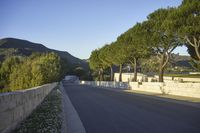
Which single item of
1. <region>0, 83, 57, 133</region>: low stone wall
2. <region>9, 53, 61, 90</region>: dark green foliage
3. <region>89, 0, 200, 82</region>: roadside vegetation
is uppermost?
<region>89, 0, 200, 82</region>: roadside vegetation

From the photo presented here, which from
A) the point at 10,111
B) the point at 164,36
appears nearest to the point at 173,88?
the point at 164,36

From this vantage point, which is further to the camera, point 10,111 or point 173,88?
point 173,88

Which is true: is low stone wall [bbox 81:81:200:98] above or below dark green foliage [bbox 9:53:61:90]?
below

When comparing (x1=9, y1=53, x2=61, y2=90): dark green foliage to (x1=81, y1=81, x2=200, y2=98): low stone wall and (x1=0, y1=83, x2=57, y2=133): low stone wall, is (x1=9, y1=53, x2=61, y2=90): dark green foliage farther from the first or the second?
(x1=0, y1=83, x2=57, y2=133): low stone wall

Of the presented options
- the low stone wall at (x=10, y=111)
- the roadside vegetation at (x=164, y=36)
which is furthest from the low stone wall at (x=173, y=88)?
the low stone wall at (x=10, y=111)

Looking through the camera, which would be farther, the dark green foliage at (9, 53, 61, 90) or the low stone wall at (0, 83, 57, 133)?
the dark green foliage at (9, 53, 61, 90)

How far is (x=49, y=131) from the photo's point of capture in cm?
876

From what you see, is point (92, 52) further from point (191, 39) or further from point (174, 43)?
point (191, 39)

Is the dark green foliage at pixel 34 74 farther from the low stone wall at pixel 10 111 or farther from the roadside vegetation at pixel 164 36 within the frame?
the low stone wall at pixel 10 111

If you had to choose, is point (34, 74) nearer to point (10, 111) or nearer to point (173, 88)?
point (173, 88)

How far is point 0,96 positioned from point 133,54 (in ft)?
168

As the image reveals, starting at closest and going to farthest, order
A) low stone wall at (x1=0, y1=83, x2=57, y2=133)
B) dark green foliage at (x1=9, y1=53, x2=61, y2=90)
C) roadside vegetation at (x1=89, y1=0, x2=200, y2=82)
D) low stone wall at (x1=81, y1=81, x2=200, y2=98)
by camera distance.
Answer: low stone wall at (x1=0, y1=83, x2=57, y2=133) → low stone wall at (x1=81, y1=81, x2=200, y2=98) → roadside vegetation at (x1=89, y1=0, x2=200, y2=82) → dark green foliage at (x1=9, y1=53, x2=61, y2=90)

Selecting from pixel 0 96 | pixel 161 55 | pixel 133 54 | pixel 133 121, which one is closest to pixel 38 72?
pixel 133 54

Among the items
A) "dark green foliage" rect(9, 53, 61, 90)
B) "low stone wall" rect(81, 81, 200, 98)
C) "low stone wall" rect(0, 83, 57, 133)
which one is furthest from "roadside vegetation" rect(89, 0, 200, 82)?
"low stone wall" rect(0, 83, 57, 133)
